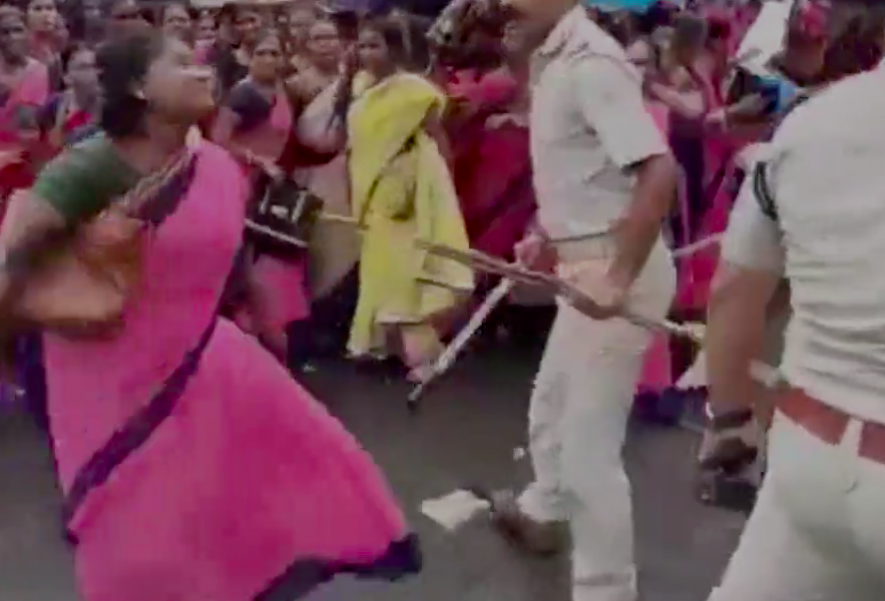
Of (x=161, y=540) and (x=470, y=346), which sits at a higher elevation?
(x=161, y=540)

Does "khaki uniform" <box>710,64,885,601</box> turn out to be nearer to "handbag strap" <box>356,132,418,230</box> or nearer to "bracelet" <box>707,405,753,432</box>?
"bracelet" <box>707,405,753,432</box>

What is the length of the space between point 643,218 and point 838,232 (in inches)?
67.7

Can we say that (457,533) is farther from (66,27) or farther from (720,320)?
(66,27)

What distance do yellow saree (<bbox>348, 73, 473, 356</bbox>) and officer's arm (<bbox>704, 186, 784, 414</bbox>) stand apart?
17.6ft

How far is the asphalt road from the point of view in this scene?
6.01 meters

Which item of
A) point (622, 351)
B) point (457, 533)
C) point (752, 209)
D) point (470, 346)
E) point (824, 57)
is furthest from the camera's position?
point (470, 346)

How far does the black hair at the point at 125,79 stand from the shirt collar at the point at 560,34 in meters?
1.35

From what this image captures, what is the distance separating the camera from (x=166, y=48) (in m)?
3.98

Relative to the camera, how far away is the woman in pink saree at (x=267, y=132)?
891cm

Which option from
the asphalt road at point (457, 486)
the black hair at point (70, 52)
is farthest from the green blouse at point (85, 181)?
the black hair at point (70, 52)

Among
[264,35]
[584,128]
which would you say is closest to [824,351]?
[584,128]

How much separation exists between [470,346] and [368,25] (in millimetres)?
1755

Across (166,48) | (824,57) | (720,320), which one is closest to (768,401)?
(720,320)

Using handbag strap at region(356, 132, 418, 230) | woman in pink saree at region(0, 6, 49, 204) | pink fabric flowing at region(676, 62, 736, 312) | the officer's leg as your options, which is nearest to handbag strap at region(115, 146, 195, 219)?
the officer's leg
